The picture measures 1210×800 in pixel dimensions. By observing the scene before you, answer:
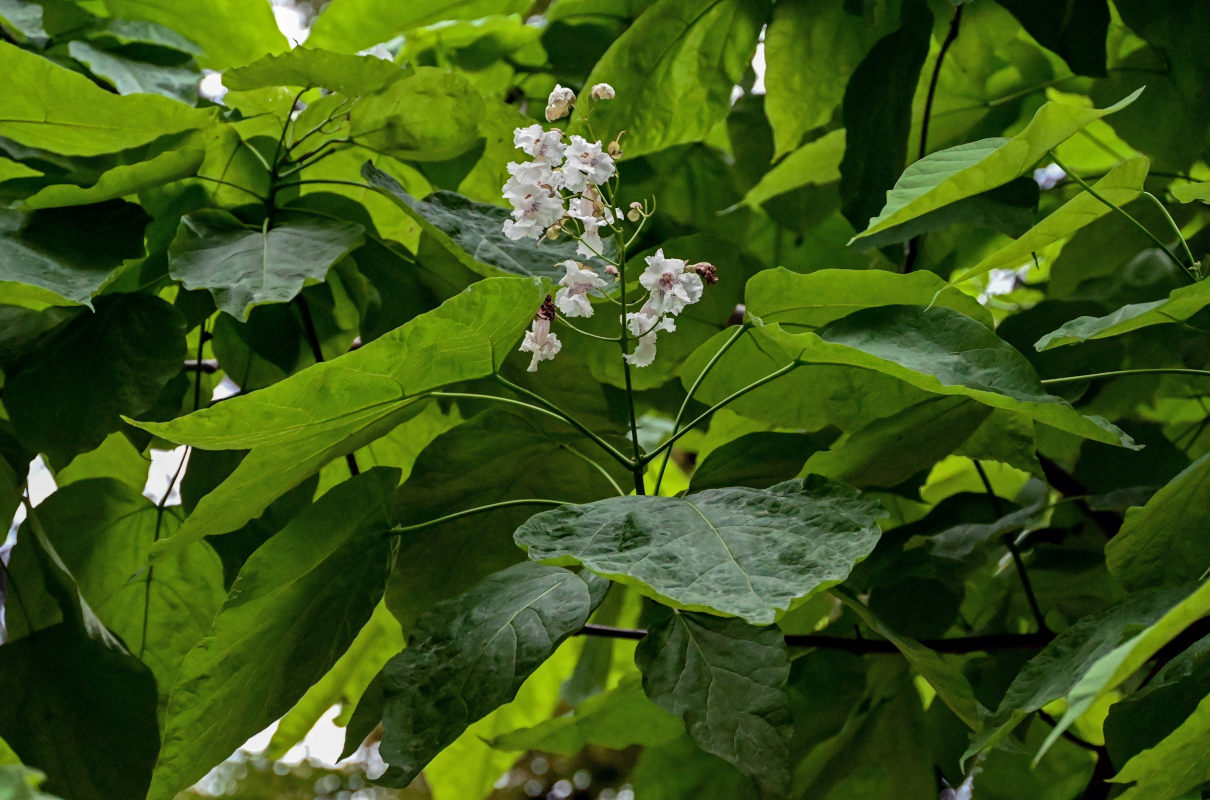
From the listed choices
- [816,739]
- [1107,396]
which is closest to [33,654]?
[816,739]

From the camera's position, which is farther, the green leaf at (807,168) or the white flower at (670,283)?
the green leaf at (807,168)

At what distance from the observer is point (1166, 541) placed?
414 mm

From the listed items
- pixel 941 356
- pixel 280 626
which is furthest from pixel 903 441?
pixel 280 626

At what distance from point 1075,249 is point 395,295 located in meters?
0.44

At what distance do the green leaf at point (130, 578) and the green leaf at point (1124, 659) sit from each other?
17.7 inches

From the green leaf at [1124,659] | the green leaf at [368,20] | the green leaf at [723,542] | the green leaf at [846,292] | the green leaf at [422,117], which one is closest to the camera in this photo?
the green leaf at [1124,659]

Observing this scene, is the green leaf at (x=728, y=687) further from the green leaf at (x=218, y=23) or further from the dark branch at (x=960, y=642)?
the green leaf at (x=218, y=23)

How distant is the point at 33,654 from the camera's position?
0.50m

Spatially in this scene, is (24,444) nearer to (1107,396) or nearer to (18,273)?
(18,273)

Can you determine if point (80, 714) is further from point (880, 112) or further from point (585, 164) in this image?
point (880, 112)

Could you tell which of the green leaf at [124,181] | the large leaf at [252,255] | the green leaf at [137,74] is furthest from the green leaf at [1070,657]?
the green leaf at [137,74]

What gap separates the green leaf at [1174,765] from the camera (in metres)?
0.27

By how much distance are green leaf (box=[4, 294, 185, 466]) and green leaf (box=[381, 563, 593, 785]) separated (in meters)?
0.19

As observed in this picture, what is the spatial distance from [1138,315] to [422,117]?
36 centimetres
